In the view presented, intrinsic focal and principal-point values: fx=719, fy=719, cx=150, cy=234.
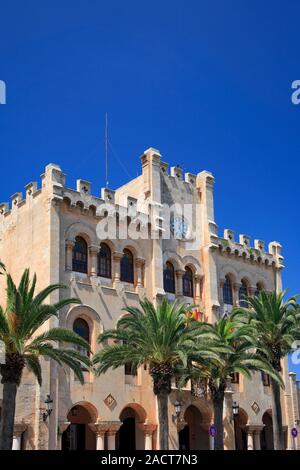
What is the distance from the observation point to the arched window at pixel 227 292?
45.8 m

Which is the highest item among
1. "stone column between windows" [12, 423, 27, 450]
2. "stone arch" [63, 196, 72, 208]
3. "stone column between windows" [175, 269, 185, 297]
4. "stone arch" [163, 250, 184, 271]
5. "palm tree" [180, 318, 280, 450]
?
"stone arch" [63, 196, 72, 208]

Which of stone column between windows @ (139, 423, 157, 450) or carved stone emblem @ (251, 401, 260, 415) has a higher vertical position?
carved stone emblem @ (251, 401, 260, 415)

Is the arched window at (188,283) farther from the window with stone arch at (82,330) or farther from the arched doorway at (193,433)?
the window with stone arch at (82,330)

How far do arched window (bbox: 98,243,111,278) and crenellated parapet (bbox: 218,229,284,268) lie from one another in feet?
30.0

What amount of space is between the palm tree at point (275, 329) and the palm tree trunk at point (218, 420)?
3261 millimetres

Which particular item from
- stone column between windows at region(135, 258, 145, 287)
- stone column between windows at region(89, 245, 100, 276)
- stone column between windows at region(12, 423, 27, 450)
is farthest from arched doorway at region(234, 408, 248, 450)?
stone column between windows at region(12, 423, 27, 450)

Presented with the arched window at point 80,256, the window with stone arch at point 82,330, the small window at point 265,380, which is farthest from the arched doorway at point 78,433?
the small window at point 265,380

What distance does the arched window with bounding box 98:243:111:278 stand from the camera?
128ft

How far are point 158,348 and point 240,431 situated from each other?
54.7ft

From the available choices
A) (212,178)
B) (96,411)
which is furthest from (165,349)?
(212,178)

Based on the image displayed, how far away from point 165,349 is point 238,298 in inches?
589

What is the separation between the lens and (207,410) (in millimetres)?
41156

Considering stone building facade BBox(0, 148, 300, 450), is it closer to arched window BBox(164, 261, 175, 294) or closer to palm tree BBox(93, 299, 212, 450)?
arched window BBox(164, 261, 175, 294)
